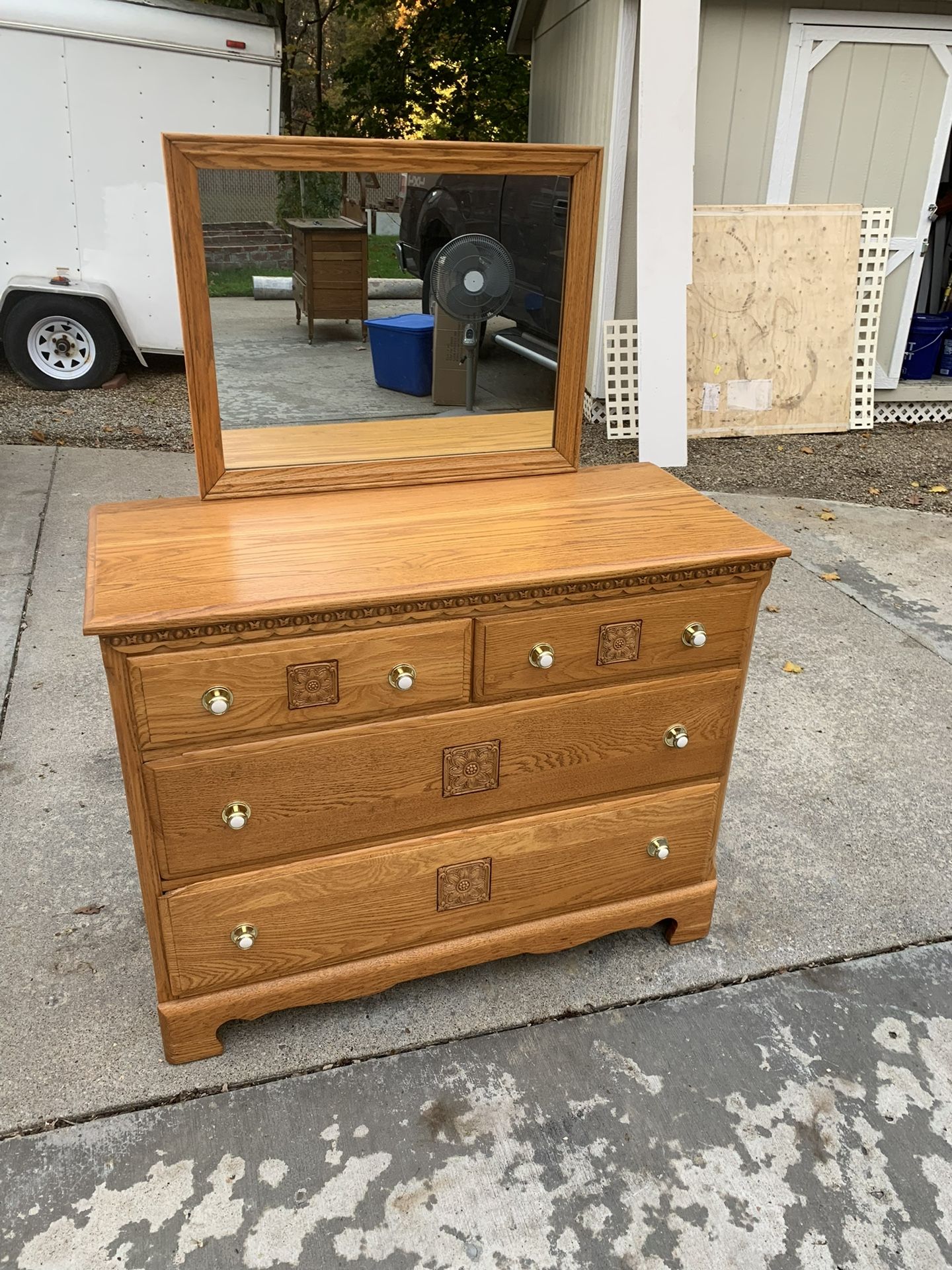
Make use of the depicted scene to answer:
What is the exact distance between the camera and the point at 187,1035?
222cm

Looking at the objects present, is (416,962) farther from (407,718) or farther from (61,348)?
(61,348)

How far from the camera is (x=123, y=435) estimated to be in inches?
267

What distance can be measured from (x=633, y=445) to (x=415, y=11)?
8.91 m

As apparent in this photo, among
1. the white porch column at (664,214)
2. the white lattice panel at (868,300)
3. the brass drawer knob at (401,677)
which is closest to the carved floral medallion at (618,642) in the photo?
the brass drawer knob at (401,677)

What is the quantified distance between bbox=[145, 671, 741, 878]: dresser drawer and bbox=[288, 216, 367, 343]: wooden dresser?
114 cm

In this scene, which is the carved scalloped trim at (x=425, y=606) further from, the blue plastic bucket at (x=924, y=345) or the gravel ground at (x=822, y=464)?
the blue plastic bucket at (x=924, y=345)

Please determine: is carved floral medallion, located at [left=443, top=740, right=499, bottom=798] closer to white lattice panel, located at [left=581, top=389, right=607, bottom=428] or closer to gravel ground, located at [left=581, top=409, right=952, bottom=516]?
gravel ground, located at [left=581, top=409, right=952, bottom=516]

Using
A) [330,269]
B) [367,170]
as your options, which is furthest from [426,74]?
[367,170]

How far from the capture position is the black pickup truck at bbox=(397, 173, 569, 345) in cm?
232

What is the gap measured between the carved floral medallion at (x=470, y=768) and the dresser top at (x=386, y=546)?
1.25ft

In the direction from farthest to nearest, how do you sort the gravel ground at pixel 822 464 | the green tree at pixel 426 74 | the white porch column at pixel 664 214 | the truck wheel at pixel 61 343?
1. the green tree at pixel 426 74
2. the truck wheel at pixel 61 343
3. the gravel ground at pixel 822 464
4. the white porch column at pixel 664 214

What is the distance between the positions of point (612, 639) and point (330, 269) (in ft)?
4.18

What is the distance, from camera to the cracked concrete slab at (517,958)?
7.54 feet

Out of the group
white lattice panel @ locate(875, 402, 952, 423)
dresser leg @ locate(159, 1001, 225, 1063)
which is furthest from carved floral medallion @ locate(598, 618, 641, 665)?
white lattice panel @ locate(875, 402, 952, 423)
